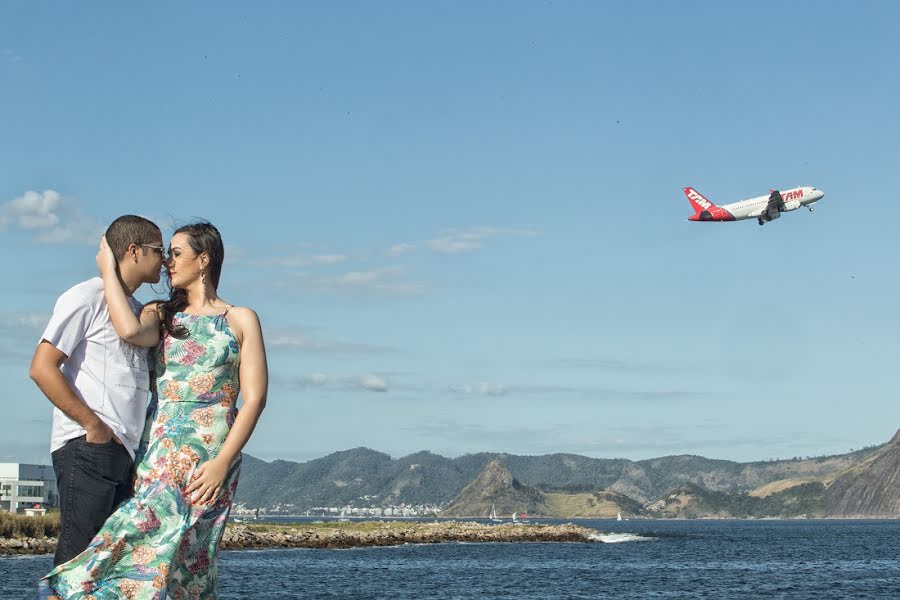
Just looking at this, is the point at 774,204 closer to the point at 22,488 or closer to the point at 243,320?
the point at 22,488

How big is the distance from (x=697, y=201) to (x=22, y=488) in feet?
240

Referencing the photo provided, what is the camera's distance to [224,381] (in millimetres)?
6109

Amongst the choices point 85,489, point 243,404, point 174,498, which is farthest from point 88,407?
point 243,404

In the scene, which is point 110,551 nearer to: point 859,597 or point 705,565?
point 859,597

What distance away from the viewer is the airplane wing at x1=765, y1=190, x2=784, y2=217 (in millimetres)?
84750

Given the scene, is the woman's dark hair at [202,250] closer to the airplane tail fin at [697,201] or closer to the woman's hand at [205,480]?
the woman's hand at [205,480]

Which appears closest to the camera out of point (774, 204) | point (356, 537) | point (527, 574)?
point (527, 574)

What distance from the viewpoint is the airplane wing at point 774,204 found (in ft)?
278

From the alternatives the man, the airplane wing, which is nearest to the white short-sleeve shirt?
the man

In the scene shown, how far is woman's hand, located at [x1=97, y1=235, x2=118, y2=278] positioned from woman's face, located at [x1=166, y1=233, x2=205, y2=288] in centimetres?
32

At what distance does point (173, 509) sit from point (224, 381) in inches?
28.4

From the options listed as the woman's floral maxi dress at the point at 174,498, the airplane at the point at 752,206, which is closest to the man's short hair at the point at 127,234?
the woman's floral maxi dress at the point at 174,498

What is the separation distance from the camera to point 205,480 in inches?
230

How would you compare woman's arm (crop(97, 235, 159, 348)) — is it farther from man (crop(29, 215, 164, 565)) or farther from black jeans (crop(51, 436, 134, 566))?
black jeans (crop(51, 436, 134, 566))
